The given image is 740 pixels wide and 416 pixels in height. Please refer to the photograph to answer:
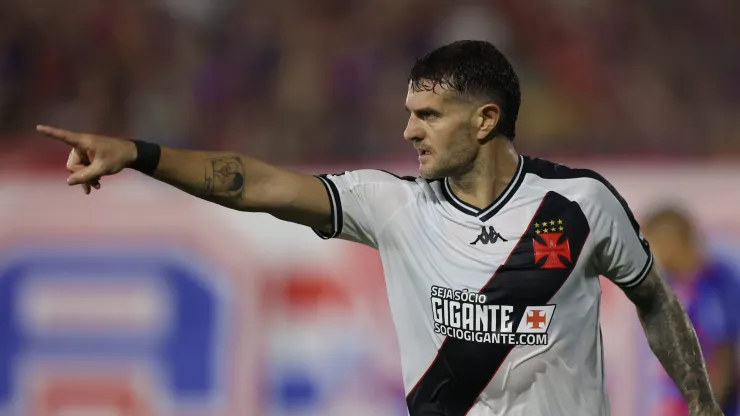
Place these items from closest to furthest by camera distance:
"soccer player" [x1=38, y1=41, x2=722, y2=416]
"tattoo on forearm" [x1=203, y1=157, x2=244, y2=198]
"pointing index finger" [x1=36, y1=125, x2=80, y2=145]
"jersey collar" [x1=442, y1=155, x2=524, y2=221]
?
1. "pointing index finger" [x1=36, y1=125, x2=80, y2=145]
2. "tattoo on forearm" [x1=203, y1=157, x2=244, y2=198]
3. "soccer player" [x1=38, y1=41, x2=722, y2=416]
4. "jersey collar" [x1=442, y1=155, x2=524, y2=221]

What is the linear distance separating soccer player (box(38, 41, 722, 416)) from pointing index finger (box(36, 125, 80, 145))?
49 centimetres

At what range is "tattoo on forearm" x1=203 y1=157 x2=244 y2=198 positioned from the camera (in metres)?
3.23

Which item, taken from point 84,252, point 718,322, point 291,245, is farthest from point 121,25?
point 718,322

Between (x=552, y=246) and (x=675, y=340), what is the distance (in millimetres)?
570

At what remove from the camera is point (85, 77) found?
7477mm

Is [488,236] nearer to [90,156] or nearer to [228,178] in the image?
[228,178]

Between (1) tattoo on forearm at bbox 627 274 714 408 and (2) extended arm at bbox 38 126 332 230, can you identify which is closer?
(2) extended arm at bbox 38 126 332 230

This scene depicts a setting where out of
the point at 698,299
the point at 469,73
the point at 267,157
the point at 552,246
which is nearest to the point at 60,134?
the point at 469,73

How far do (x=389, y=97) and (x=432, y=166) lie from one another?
3766 millimetres

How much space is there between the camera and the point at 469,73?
3.46 meters

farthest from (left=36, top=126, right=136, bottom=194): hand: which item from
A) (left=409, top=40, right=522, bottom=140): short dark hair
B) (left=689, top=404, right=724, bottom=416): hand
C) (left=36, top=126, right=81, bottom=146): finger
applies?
(left=689, top=404, right=724, bottom=416): hand

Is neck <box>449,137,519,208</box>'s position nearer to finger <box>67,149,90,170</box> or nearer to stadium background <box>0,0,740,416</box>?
finger <box>67,149,90,170</box>

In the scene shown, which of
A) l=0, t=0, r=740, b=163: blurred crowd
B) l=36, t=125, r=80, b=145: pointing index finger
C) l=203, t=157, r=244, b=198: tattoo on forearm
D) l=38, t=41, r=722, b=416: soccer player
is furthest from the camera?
l=0, t=0, r=740, b=163: blurred crowd

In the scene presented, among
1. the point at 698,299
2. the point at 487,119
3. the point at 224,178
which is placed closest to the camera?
the point at 224,178
